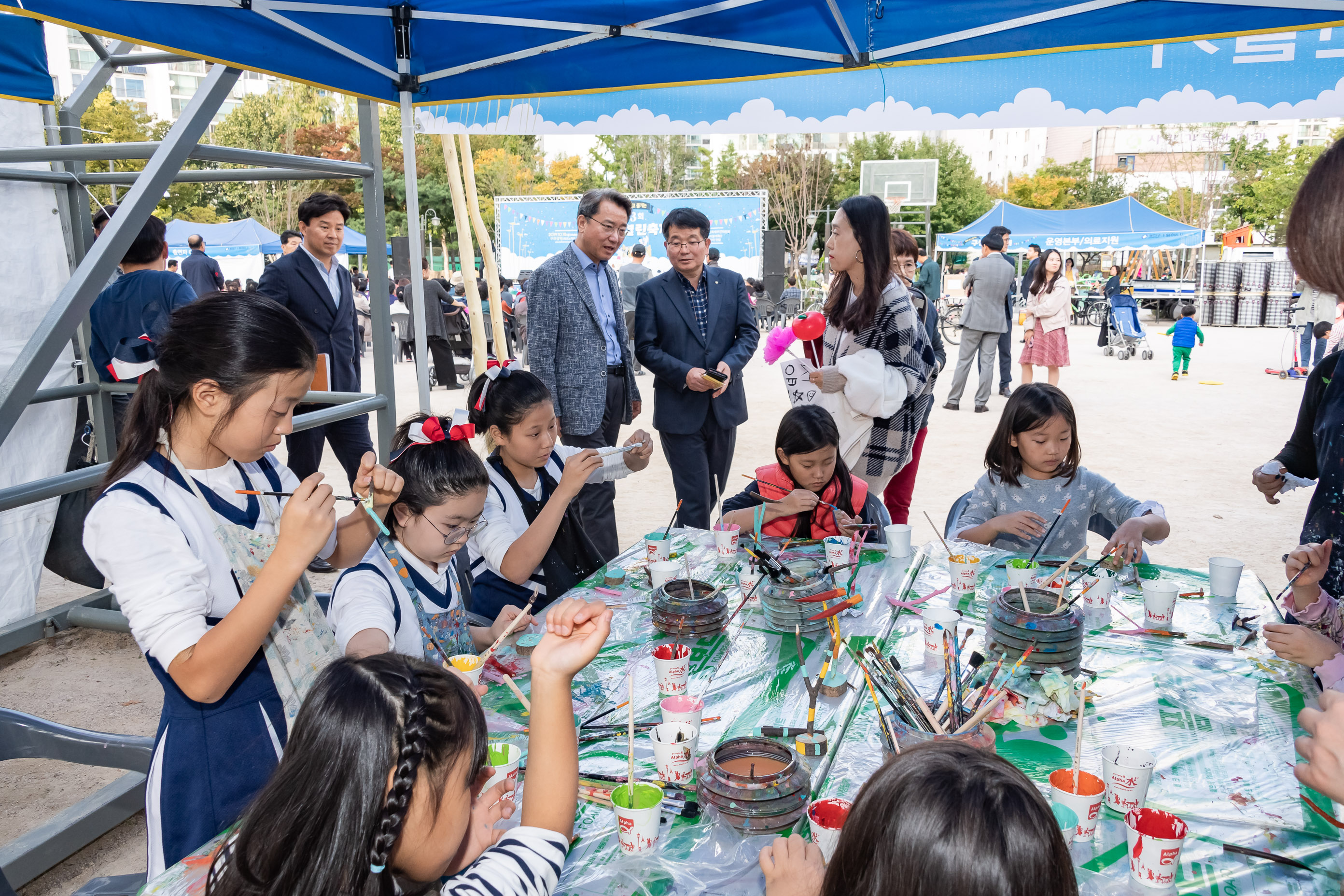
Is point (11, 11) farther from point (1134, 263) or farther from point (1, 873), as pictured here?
point (1134, 263)

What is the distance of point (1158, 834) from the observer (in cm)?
118

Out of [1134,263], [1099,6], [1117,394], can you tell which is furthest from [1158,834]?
[1134,263]

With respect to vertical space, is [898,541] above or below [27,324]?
below

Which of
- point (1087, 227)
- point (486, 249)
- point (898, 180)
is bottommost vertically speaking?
point (486, 249)

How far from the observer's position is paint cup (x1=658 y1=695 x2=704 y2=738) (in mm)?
1539

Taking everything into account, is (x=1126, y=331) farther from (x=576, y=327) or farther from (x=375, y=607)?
(x=375, y=607)

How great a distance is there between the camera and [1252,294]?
19594 mm

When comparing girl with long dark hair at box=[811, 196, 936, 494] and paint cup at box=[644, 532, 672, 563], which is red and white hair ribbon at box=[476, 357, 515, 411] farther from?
girl with long dark hair at box=[811, 196, 936, 494]

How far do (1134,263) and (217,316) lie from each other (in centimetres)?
2559

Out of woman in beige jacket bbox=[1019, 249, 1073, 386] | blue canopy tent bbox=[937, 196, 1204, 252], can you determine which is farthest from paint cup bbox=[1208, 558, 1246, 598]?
blue canopy tent bbox=[937, 196, 1204, 252]

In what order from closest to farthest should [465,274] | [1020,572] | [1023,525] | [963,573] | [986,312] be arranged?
[1020,572] → [963,573] → [1023,525] → [986,312] → [465,274]

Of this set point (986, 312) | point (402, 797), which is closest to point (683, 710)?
point (402, 797)

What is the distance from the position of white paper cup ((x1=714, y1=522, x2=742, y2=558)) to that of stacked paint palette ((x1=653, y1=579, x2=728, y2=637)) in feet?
1.63

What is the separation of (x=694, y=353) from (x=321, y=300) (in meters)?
2.08
